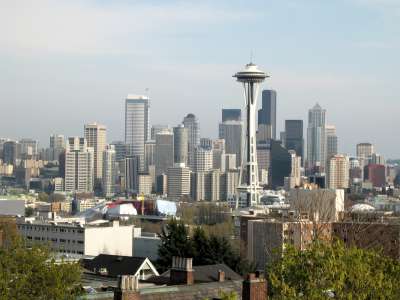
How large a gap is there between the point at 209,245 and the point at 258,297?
3313 centimetres

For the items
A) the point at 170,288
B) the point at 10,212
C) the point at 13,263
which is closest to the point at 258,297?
the point at 170,288

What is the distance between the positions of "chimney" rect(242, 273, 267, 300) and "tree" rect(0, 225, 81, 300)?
3543 millimetres

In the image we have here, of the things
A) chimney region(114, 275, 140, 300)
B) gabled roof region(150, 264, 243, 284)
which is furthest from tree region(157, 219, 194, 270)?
chimney region(114, 275, 140, 300)

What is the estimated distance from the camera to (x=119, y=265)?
48844 millimetres

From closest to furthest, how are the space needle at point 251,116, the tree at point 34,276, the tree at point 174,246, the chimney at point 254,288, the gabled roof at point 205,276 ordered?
1. the tree at point 34,276
2. the chimney at point 254,288
3. the gabled roof at point 205,276
4. the tree at point 174,246
5. the space needle at point 251,116

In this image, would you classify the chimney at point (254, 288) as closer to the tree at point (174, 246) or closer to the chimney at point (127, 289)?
the chimney at point (127, 289)

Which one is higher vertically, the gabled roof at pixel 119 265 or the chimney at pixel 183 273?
the chimney at pixel 183 273

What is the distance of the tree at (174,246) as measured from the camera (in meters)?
57.0

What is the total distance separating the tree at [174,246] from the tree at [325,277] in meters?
36.3

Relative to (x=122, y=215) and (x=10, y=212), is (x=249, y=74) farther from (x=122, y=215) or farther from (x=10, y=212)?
(x=10, y=212)

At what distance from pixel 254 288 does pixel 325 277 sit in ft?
14.1

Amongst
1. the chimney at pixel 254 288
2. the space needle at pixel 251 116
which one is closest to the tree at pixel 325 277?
the chimney at pixel 254 288

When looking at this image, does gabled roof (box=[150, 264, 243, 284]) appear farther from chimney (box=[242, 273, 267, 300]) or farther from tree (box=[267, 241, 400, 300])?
tree (box=[267, 241, 400, 300])

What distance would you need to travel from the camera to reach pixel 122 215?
162m
